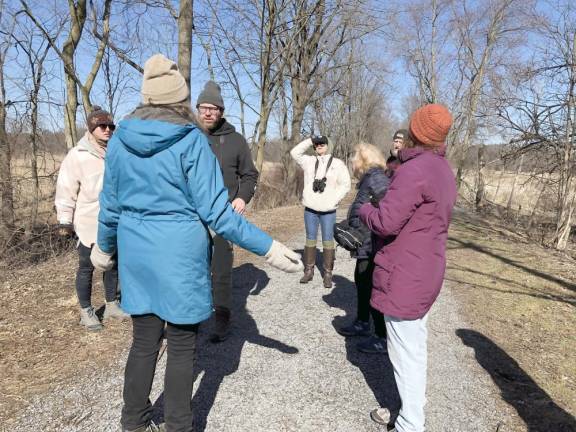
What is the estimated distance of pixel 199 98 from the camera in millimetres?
3346

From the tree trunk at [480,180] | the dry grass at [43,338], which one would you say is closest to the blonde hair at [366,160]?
the dry grass at [43,338]

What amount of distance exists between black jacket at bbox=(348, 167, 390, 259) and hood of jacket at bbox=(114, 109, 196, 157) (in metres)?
1.66

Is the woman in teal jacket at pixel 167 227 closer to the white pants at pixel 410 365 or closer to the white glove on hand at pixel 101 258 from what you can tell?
the white glove on hand at pixel 101 258

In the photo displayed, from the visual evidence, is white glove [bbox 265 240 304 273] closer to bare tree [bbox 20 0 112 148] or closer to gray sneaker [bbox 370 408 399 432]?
gray sneaker [bbox 370 408 399 432]

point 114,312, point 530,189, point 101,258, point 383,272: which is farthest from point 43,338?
point 530,189

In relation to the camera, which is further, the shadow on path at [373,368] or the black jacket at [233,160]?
the black jacket at [233,160]

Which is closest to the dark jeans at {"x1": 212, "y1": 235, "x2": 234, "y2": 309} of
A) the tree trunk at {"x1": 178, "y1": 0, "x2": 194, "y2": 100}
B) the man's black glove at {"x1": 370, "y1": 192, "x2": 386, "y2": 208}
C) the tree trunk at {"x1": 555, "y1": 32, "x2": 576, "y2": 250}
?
the man's black glove at {"x1": 370, "y1": 192, "x2": 386, "y2": 208}

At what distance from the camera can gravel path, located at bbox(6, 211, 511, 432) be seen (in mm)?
2631

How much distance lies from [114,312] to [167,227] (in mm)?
2568

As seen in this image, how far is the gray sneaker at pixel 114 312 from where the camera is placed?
13.2 ft

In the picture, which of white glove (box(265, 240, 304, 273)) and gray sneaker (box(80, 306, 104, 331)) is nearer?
white glove (box(265, 240, 304, 273))

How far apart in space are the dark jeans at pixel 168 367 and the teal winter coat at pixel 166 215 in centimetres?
13

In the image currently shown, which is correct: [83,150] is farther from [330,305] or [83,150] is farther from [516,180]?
[516,180]

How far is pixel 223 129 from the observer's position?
3.64 m
